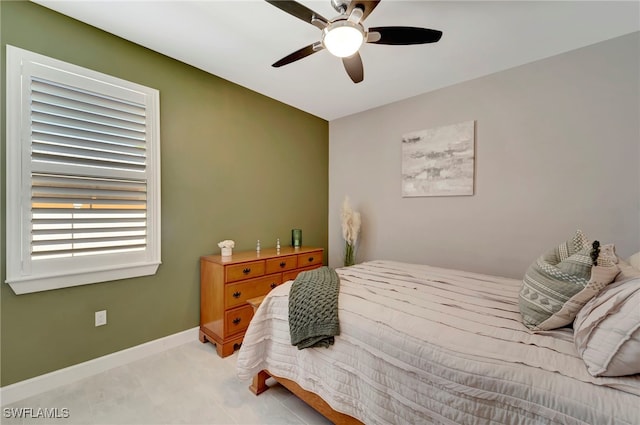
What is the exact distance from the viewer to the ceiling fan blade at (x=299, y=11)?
1.37 meters

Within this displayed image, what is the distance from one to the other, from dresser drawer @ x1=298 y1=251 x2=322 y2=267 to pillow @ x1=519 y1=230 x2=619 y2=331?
2076 millimetres

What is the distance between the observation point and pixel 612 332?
2.98 feet

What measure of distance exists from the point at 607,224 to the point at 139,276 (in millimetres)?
3800

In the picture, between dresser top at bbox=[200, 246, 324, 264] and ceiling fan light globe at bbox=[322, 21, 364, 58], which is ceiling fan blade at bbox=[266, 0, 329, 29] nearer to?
ceiling fan light globe at bbox=[322, 21, 364, 58]

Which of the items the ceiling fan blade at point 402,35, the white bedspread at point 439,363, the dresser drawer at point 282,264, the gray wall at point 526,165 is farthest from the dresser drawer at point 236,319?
the ceiling fan blade at point 402,35

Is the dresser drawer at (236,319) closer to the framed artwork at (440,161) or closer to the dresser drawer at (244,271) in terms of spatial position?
the dresser drawer at (244,271)

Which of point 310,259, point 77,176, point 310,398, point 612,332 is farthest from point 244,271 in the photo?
point 612,332

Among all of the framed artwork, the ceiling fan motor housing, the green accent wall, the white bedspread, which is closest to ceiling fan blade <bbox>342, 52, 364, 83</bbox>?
the ceiling fan motor housing

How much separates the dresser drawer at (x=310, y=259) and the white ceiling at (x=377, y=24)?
6.24ft

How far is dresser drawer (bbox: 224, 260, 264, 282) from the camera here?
232 centimetres

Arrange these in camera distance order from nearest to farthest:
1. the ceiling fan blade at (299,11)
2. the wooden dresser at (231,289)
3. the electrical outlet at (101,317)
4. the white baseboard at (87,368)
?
the ceiling fan blade at (299,11)
the white baseboard at (87,368)
the electrical outlet at (101,317)
the wooden dresser at (231,289)

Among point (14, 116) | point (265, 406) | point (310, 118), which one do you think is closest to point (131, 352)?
point (265, 406)

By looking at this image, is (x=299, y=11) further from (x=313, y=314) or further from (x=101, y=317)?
(x=101, y=317)

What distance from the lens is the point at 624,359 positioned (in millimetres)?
855
